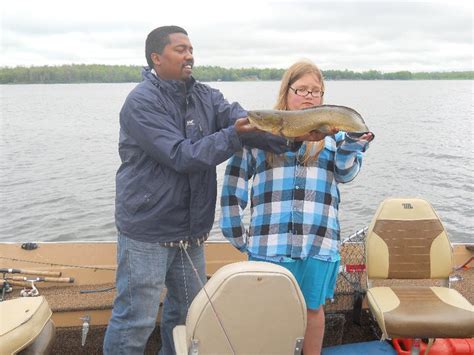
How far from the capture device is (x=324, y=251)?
3.30 meters

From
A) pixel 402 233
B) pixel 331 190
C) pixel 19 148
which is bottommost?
pixel 19 148

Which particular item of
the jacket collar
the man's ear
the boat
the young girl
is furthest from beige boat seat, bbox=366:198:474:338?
the man's ear

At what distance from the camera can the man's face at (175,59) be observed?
10.2 feet

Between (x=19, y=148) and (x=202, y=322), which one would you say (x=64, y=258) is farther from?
(x=19, y=148)

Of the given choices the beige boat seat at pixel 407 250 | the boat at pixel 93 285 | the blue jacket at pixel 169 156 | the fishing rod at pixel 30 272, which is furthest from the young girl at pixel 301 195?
the fishing rod at pixel 30 272

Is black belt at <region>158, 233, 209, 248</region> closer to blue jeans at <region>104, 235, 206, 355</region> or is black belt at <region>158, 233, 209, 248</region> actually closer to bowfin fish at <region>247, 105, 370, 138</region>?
blue jeans at <region>104, 235, 206, 355</region>

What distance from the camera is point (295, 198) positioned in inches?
129

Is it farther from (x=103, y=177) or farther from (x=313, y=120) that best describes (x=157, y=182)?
(x=103, y=177)

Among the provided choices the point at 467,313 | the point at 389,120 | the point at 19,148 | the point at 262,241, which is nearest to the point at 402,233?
the point at 467,313

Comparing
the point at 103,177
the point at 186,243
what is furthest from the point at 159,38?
the point at 103,177

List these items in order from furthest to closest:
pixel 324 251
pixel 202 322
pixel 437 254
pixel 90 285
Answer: pixel 90 285 < pixel 437 254 < pixel 324 251 < pixel 202 322

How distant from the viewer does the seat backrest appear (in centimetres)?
426

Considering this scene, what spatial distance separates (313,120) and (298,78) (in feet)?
1.41

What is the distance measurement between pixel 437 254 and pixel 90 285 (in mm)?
2901
